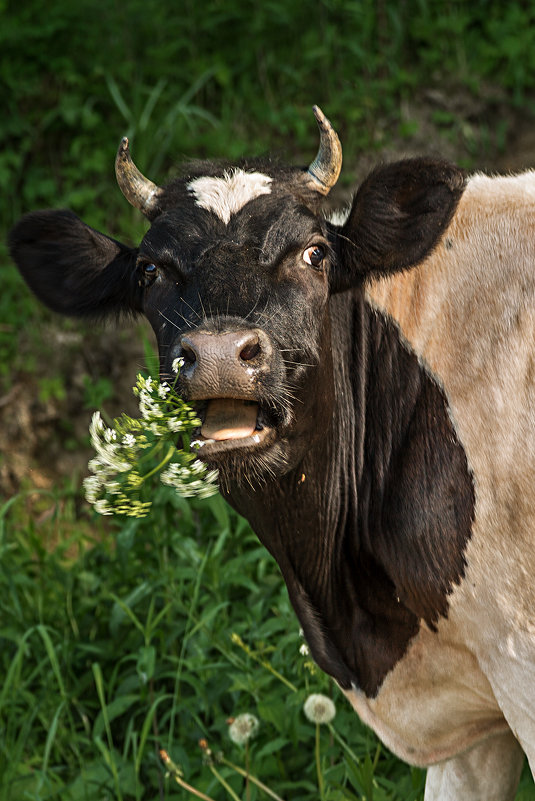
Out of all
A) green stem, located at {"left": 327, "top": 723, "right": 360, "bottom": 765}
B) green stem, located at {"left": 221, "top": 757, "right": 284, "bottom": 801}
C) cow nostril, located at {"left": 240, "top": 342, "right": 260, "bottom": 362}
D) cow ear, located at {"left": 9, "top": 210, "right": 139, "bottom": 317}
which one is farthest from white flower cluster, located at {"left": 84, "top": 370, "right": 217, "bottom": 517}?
green stem, located at {"left": 327, "top": 723, "right": 360, "bottom": 765}

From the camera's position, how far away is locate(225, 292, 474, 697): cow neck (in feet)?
10.5

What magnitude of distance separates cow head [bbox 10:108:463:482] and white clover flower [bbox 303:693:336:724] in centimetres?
100

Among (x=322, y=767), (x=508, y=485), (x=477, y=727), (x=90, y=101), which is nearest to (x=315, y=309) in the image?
(x=508, y=485)

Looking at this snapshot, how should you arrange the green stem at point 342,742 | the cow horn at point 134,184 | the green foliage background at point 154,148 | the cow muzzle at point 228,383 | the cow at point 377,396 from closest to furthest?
the cow muzzle at point 228,383, the cow at point 377,396, the cow horn at point 134,184, the green stem at point 342,742, the green foliage background at point 154,148

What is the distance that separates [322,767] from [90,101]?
533 cm

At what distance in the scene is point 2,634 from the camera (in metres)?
4.73

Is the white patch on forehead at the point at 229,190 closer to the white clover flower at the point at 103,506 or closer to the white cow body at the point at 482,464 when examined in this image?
the white cow body at the point at 482,464

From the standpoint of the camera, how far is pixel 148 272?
329cm

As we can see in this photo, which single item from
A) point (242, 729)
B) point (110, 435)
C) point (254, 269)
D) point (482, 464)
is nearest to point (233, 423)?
point (110, 435)

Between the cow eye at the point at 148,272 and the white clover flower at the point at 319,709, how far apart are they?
1.66 metres

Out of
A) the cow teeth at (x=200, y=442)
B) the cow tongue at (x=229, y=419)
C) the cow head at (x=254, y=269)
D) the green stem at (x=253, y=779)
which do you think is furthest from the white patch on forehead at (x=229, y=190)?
the green stem at (x=253, y=779)

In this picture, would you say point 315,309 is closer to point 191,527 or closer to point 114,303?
point 114,303

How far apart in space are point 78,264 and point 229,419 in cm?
122

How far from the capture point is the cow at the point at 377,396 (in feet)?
9.75
